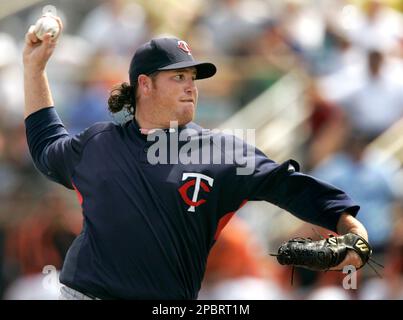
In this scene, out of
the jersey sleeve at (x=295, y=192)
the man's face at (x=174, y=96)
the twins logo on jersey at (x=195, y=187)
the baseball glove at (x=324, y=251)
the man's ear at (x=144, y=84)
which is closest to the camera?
the baseball glove at (x=324, y=251)

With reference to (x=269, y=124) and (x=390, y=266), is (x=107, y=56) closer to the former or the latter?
(x=269, y=124)

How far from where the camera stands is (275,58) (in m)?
8.16

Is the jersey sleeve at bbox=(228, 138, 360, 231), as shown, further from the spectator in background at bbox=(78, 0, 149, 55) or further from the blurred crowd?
the spectator in background at bbox=(78, 0, 149, 55)

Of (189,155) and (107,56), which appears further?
(107,56)

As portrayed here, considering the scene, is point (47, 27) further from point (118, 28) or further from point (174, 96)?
point (118, 28)

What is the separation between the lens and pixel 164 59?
3877 millimetres

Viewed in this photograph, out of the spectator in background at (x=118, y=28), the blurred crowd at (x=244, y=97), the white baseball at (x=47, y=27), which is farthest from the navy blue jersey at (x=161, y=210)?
the spectator in background at (x=118, y=28)

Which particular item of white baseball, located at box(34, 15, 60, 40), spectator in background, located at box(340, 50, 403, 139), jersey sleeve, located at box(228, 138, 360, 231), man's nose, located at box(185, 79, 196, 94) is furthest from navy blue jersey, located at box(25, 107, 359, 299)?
spectator in background, located at box(340, 50, 403, 139)

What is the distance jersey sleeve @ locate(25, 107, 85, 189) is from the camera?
12.9ft

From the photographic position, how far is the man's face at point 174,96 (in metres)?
3.84

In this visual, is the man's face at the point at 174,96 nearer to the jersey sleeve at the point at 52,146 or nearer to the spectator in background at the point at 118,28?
the jersey sleeve at the point at 52,146

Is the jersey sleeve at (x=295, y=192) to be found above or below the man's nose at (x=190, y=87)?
below

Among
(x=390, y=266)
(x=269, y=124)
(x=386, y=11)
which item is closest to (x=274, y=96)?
(x=269, y=124)

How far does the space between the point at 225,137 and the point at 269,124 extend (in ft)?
13.5
